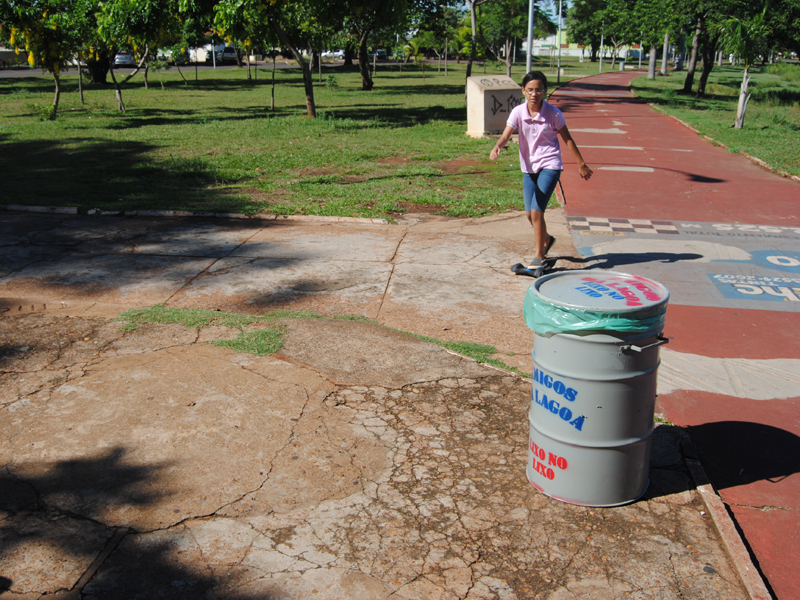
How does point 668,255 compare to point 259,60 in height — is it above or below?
below

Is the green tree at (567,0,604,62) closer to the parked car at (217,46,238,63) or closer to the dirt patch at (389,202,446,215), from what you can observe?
the parked car at (217,46,238,63)

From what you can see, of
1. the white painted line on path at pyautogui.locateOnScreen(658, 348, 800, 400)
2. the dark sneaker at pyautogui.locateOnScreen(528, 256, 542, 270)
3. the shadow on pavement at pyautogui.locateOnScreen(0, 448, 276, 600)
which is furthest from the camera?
the dark sneaker at pyautogui.locateOnScreen(528, 256, 542, 270)

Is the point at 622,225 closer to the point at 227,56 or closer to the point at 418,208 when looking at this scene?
the point at 418,208

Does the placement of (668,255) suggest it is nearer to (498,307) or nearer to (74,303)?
(498,307)

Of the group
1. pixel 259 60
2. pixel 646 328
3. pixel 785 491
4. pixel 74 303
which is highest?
pixel 259 60

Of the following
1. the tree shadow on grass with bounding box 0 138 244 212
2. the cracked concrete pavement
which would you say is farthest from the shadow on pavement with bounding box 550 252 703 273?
the tree shadow on grass with bounding box 0 138 244 212

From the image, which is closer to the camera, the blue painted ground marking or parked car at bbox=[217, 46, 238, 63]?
the blue painted ground marking

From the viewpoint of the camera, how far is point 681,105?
92.2 feet

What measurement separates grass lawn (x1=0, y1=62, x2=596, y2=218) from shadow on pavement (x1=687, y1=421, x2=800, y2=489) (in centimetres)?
568

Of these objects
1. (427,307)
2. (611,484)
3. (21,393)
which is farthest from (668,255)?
(21,393)

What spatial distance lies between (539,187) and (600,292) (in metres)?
3.49

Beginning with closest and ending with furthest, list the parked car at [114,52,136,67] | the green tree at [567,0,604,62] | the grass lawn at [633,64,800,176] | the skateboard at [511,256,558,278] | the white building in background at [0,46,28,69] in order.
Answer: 1. the skateboard at [511,256,558,278]
2. the grass lawn at [633,64,800,176]
3. the white building in background at [0,46,28,69]
4. the parked car at [114,52,136,67]
5. the green tree at [567,0,604,62]

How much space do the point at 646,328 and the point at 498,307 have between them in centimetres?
299

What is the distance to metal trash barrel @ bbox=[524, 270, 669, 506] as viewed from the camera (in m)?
3.04
